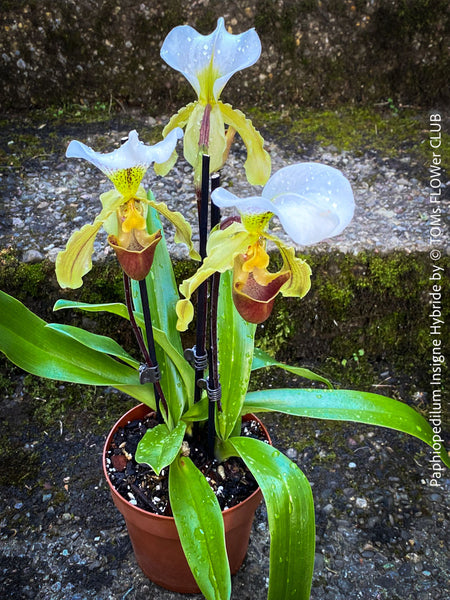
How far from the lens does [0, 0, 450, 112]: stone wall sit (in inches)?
71.6

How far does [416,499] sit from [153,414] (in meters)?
0.72

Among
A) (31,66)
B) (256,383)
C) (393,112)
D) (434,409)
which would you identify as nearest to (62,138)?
(31,66)

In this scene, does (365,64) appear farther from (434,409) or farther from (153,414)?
(153,414)

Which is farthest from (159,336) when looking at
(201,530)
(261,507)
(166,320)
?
(261,507)

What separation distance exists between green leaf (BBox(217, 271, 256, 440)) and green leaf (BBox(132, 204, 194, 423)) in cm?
9

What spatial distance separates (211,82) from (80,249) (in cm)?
33

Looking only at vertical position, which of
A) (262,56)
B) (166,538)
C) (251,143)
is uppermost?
(262,56)

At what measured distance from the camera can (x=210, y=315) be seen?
3.11 feet

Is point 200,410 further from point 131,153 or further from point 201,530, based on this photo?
point 131,153

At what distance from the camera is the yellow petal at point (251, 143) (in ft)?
2.70

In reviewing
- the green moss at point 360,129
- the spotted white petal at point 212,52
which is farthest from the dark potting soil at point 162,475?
the green moss at point 360,129

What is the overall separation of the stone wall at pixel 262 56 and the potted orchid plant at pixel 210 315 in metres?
1.07

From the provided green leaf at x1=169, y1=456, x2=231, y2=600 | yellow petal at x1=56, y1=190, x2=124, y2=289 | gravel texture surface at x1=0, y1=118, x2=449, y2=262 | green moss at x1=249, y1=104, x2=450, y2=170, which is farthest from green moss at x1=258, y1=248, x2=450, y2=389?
yellow petal at x1=56, y1=190, x2=124, y2=289

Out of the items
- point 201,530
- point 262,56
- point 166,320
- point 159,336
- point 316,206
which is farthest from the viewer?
point 262,56
